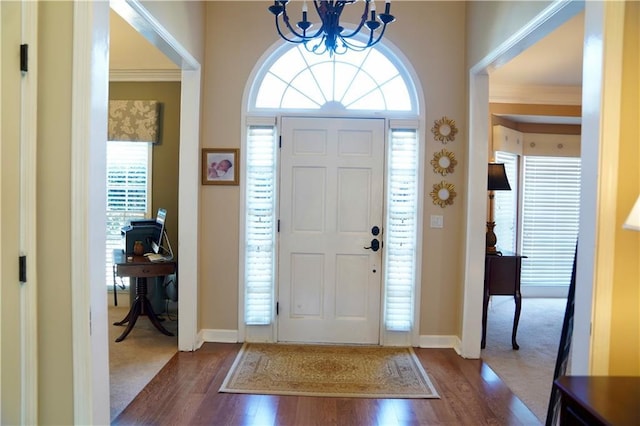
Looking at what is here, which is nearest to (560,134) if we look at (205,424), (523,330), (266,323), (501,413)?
(523,330)

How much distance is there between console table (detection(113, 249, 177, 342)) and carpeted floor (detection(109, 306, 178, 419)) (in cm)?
11

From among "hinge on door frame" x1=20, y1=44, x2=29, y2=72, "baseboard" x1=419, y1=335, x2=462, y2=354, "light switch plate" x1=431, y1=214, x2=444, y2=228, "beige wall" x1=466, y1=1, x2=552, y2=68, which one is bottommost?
"baseboard" x1=419, y1=335, x2=462, y2=354

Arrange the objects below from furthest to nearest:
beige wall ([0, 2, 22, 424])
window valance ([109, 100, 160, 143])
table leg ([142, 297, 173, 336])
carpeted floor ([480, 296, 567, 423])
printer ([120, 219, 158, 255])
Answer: window valance ([109, 100, 160, 143]), printer ([120, 219, 158, 255]), table leg ([142, 297, 173, 336]), carpeted floor ([480, 296, 567, 423]), beige wall ([0, 2, 22, 424])

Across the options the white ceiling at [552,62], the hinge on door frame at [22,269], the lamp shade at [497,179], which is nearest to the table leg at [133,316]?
the hinge on door frame at [22,269]

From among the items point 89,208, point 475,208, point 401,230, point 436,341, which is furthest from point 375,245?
point 89,208

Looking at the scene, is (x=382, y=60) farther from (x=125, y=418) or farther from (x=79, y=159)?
(x=125, y=418)

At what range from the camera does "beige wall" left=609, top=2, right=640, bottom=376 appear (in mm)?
1660

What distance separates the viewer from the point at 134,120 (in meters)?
4.66

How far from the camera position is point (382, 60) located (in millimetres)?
3863

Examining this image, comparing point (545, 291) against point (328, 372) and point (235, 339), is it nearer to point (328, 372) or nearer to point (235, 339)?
point (328, 372)

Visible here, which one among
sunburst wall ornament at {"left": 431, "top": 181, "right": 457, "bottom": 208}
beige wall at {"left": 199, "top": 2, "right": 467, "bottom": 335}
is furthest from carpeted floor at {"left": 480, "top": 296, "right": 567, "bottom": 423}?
sunburst wall ornament at {"left": 431, "top": 181, "right": 457, "bottom": 208}

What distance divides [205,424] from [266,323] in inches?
55.5

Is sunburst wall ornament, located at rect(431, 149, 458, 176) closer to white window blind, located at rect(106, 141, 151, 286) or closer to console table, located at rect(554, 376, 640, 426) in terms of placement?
console table, located at rect(554, 376, 640, 426)

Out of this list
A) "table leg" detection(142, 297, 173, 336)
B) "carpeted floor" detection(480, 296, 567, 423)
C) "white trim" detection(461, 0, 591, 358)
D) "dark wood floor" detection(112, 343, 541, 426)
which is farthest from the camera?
"table leg" detection(142, 297, 173, 336)
